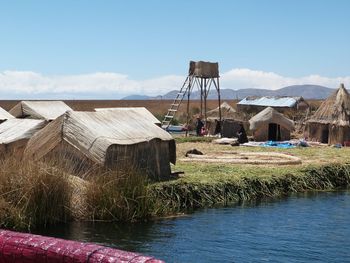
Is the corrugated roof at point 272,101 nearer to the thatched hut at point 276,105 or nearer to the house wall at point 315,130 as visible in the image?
the thatched hut at point 276,105

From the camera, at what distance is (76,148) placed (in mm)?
14719

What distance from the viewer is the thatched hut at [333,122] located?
100ft

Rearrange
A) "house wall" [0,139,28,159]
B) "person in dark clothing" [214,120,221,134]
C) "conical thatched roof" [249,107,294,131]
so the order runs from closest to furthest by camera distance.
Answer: "house wall" [0,139,28,159], "conical thatched roof" [249,107,294,131], "person in dark clothing" [214,120,221,134]

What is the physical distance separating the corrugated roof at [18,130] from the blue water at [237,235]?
555 centimetres

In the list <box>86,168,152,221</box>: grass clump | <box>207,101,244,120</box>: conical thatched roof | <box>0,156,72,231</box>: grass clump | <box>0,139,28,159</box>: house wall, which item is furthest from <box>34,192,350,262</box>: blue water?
<box>207,101,244,120</box>: conical thatched roof

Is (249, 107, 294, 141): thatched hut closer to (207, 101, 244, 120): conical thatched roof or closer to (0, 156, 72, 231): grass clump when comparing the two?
(207, 101, 244, 120): conical thatched roof

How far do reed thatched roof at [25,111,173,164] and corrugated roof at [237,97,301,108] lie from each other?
33179 mm

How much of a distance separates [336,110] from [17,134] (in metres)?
19.2

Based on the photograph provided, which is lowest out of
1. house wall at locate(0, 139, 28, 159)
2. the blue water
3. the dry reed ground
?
the blue water

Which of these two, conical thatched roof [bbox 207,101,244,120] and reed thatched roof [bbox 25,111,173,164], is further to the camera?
conical thatched roof [bbox 207,101,244,120]

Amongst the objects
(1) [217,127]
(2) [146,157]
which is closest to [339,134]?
(1) [217,127]

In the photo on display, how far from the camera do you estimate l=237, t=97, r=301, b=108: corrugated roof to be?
48562 mm

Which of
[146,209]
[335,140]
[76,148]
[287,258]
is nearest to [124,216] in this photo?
[146,209]

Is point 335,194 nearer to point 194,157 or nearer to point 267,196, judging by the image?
point 267,196
